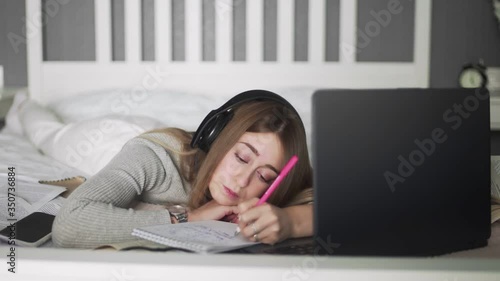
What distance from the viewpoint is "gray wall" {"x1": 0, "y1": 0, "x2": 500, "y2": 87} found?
7.63ft

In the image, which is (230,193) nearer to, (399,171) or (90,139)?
(399,171)

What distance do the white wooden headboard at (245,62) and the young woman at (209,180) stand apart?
A: 3.39 feet

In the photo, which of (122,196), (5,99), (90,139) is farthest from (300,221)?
(5,99)

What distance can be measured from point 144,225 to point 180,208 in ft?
0.49

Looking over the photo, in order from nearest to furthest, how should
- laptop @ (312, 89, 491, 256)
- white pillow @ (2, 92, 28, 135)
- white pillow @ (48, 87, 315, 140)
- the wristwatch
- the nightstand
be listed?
laptop @ (312, 89, 491, 256), the wristwatch, white pillow @ (48, 87, 315, 140), white pillow @ (2, 92, 28, 135), the nightstand

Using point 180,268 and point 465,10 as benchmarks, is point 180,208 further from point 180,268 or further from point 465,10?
point 465,10

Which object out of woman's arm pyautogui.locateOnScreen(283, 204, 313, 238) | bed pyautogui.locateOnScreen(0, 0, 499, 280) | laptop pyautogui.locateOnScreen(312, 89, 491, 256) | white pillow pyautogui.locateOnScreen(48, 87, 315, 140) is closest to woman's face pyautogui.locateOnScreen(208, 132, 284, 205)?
woman's arm pyautogui.locateOnScreen(283, 204, 313, 238)

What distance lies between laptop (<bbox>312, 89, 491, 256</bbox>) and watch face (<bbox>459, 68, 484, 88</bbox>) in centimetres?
153

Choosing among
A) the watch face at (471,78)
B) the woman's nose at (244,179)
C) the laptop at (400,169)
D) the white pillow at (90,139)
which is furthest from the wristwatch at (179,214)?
the watch face at (471,78)

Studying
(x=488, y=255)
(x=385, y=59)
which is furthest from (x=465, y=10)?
(x=488, y=255)

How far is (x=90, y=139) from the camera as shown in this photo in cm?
158

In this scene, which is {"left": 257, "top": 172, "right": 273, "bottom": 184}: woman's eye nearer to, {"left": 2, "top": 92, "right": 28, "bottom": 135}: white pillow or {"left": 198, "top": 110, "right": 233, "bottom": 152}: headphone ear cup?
{"left": 198, "top": 110, "right": 233, "bottom": 152}: headphone ear cup

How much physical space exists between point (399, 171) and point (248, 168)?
0.37 meters

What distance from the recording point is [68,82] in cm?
230
